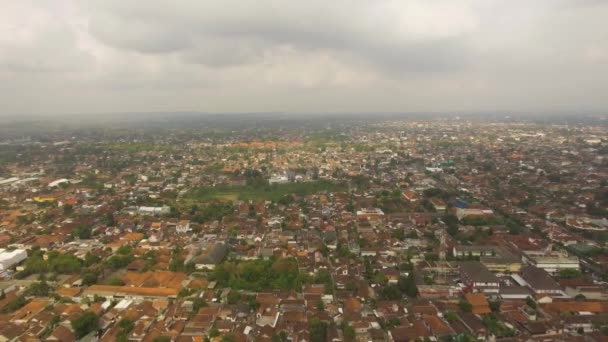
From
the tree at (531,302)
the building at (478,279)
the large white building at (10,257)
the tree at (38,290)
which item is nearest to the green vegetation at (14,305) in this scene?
the tree at (38,290)

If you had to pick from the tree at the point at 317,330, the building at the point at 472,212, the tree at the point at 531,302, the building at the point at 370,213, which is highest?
the building at the point at 472,212

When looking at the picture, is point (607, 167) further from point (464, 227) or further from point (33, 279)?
point (33, 279)

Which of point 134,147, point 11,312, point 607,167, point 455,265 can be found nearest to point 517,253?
point 455,265

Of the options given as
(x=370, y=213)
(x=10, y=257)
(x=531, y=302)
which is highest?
(x=10, y=257)

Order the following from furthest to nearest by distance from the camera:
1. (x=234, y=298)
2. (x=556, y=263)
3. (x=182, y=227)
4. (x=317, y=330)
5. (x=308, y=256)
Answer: (x=182, y=227), (x=308, y=256), (x=556, y=263), (x=234, y=298), (x=317, y=330)

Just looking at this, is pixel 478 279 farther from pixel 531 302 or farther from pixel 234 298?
pixel 234 298

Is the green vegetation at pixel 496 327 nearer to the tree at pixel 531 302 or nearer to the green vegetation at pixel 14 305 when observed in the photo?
the tree at pixel 531 302

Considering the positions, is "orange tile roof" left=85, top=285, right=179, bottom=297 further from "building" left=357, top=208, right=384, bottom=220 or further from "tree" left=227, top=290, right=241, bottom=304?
"building" left=357, top=208, right=384, bottom=220

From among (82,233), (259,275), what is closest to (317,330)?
(259,275)
